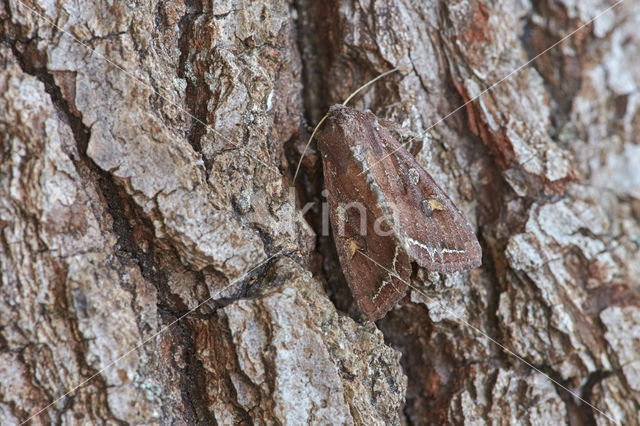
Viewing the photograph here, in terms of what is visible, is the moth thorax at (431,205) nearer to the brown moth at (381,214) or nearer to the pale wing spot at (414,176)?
the brown moth at (381,214)

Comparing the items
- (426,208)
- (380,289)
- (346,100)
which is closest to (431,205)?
(426,208)

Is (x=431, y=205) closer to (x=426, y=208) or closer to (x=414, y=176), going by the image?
(x=426, y=208)

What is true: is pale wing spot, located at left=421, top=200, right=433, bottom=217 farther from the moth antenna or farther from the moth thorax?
the moth antenna

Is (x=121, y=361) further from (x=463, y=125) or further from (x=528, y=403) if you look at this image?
(x=463, y=125)

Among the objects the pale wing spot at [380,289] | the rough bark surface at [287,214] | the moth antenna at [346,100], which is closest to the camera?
the rough bark surface at [287,214]

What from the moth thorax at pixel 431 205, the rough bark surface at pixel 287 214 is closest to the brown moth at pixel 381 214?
the moth thorax at pixel 431 205

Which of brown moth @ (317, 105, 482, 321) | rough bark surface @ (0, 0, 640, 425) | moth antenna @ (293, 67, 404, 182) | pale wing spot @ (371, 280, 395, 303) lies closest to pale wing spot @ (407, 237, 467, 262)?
brown moth @ (317, 105, 482, 321)
